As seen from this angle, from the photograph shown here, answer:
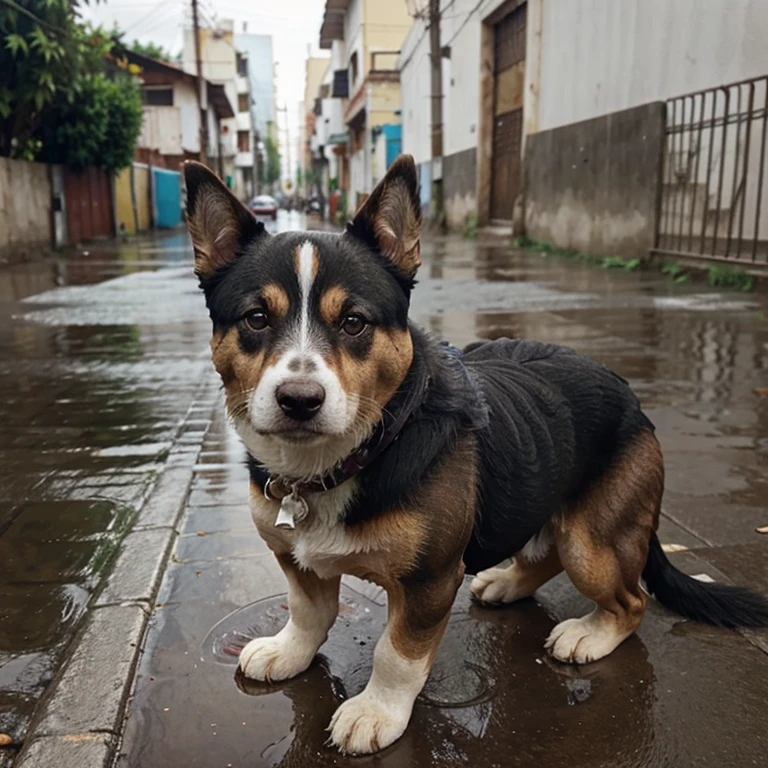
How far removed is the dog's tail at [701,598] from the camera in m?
2.69

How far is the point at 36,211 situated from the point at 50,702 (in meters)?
17.9

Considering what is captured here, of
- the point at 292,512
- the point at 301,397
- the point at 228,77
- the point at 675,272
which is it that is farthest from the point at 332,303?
the point at 228,77

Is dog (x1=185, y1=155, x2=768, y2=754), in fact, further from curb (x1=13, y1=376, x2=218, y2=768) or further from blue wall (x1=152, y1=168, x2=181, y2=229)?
blue wall (x1=152, y1=168, x2=181, y2=229)

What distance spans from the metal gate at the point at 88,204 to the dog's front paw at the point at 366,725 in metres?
20.7

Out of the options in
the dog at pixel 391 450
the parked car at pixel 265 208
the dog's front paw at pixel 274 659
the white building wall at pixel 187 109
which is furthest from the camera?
the parked car at pixel 265 208

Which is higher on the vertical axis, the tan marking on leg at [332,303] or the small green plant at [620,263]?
the tan marking on leg at [332,303]

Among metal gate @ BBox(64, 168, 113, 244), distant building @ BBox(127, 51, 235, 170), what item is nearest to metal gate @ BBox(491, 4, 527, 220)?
metal gate @ BBox(64, 168, 113, 244)

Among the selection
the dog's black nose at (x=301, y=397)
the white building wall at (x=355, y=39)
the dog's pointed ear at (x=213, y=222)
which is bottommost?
the dog's black nose at (x=301, y=397)

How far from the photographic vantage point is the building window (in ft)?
151

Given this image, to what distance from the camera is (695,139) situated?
11141 mm

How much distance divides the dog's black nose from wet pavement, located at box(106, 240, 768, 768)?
1010mm

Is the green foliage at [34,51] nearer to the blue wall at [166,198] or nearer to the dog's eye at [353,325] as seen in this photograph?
the dog's eye at [353,325]

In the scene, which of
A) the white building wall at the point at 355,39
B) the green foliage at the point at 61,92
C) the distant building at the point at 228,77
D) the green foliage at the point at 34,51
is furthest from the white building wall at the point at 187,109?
the green foliage at the point at 34,51

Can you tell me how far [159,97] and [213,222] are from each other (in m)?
49.1
